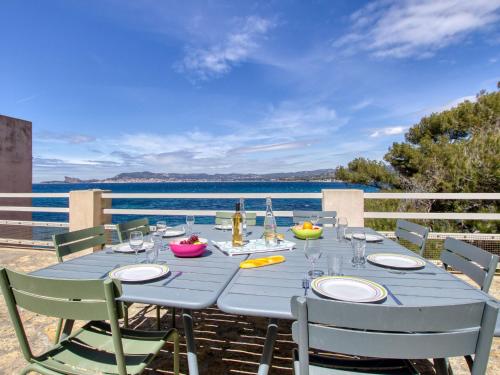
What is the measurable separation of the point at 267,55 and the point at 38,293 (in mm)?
9488

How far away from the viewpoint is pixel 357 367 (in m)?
1.14

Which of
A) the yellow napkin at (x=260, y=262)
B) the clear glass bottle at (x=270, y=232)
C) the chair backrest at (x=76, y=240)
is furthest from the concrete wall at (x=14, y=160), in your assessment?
the yellow napkin at (x=260, y=262)

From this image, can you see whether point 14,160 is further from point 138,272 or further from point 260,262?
point 260,262

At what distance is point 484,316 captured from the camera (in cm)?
71

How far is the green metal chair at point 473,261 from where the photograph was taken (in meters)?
1.33

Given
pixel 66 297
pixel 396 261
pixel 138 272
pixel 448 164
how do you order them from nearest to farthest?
pixel 66 297, pixel 138 272, pixel 396 261, pixel 448 164

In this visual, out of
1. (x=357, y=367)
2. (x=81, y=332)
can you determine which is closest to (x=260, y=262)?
(x=357, y=367)

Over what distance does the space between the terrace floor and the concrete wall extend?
629 cm

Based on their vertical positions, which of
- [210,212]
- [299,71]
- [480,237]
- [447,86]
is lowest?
[480,237]

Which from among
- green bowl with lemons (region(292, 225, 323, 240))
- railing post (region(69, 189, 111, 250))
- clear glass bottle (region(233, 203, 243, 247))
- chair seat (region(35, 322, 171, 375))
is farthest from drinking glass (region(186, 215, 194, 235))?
railing post (region(69, 189, 111, 250))

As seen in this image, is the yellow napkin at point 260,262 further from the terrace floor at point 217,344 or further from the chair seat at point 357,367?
the terrace floor at point 217,344

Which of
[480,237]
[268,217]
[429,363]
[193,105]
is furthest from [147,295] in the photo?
[193,105]

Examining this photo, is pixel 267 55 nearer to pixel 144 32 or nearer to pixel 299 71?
pixel 299 71

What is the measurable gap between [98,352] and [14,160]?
9.05 meters
